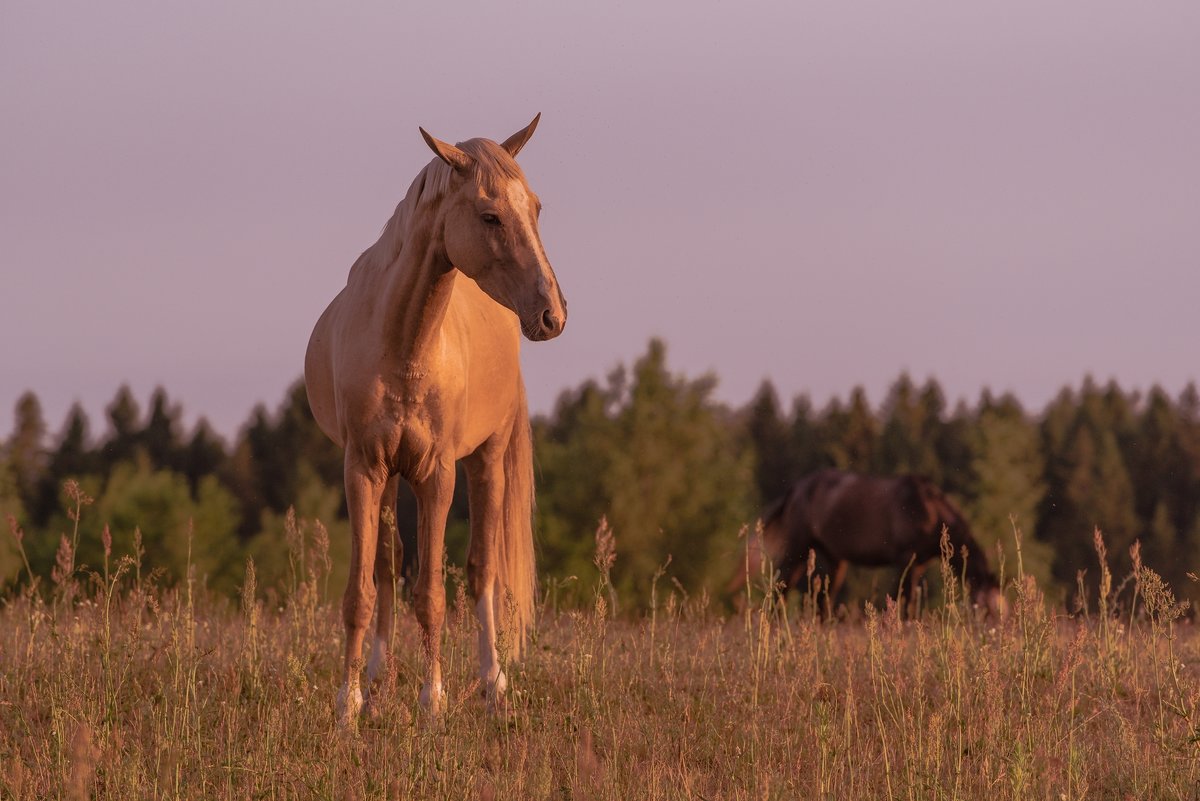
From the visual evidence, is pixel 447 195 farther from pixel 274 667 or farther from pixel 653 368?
pixel 653 368

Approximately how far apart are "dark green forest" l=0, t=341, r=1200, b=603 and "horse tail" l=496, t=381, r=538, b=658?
84.1ft

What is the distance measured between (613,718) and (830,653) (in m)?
1.80

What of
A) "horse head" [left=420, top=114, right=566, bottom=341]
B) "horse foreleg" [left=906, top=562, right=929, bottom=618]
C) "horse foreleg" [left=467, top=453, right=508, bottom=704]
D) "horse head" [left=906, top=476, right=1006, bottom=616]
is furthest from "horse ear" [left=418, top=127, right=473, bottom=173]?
"horse head" [left=906, top=476, right=1006, bottom=616]

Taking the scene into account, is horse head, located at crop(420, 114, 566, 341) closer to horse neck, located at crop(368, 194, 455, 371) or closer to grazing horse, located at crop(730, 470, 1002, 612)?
horse neck, located at crop(368, 194, 455, 371)

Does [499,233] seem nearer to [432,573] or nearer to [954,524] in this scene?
[432,573]

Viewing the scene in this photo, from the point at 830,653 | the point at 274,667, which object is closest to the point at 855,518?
the point at 830,653

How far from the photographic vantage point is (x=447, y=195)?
6.36m

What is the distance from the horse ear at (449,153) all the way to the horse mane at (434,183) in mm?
43

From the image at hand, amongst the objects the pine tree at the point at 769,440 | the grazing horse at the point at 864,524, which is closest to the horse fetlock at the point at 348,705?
the grazing horse at the point at 864,524

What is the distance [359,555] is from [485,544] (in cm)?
129

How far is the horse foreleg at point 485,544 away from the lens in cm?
759

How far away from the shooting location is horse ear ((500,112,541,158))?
6.68 metres

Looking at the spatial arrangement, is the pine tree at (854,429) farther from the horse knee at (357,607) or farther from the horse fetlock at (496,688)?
the horse knee at (357,607)

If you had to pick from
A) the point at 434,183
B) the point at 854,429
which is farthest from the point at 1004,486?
the point at 434,183
